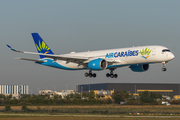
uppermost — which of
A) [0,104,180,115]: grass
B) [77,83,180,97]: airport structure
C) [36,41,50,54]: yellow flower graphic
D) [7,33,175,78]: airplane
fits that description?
Result: [36,41,50,54]: yellow flower graphic

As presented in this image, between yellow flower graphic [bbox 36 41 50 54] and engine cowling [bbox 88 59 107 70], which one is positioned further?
yellow flower graphic [bbox 36 41 50 54]

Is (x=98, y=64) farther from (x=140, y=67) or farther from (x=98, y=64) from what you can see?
(x=140, y=67)

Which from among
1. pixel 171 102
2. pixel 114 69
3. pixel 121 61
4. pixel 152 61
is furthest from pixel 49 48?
pixel 171 102

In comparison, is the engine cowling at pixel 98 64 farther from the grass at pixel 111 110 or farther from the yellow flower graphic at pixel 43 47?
the grass at pixel 111 110

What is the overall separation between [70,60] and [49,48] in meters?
10.6

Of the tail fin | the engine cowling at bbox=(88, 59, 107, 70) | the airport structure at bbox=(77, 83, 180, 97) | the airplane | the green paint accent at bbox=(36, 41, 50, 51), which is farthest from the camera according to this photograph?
the airport structure at bbox=(77, 83, 180, 97)

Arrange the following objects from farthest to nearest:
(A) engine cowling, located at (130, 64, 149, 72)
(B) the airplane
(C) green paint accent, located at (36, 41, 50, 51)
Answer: (C) green paint accent, located at (36, 41, 50, 51) → (A) engine cowling, located at (130, 64, 149, 72) → (B) the airplane

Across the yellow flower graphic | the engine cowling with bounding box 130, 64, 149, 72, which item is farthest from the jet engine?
the yellow flower graphic

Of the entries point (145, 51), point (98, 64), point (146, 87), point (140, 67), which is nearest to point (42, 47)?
point (98, 64)

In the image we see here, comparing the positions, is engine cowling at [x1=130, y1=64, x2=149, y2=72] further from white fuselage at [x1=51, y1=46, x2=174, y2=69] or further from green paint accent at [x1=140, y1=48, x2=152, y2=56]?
green paint accent at [x1=140, y1=48, x2=152, y2=56]

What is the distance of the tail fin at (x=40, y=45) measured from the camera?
65.9 meters

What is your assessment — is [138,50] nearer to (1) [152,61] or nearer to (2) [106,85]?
(1) [152,61]

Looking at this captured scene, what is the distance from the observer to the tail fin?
65.9 m

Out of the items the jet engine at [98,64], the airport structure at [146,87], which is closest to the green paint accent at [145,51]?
the jet engine at [98,64]
